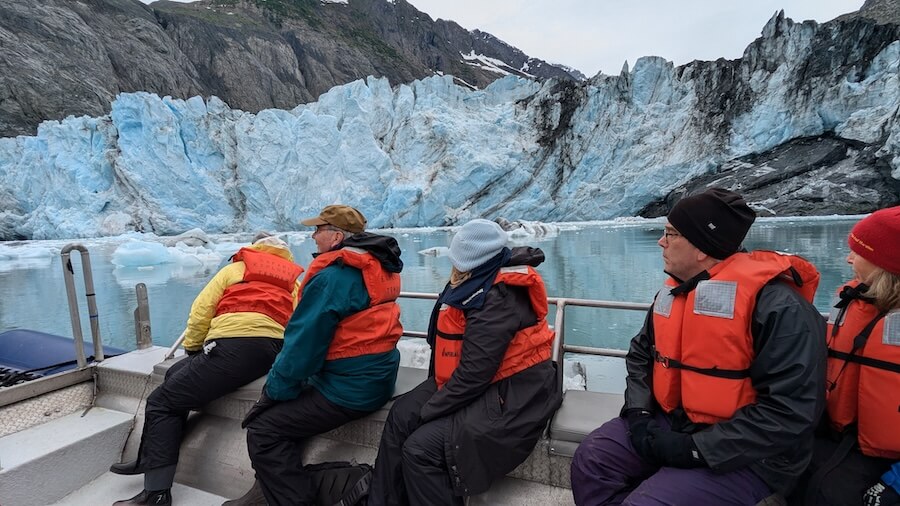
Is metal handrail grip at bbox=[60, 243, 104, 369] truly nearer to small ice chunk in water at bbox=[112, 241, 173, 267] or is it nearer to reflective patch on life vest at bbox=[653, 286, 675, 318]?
reflective patch on life vest at bbox=[653, 286, 675, 318]

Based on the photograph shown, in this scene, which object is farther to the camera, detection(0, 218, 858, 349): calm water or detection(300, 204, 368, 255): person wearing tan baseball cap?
detection(0, 218, 858, 349): calm water

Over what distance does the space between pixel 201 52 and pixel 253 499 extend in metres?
53.0

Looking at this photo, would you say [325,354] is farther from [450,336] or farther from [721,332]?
[721,332]

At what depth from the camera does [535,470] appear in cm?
159

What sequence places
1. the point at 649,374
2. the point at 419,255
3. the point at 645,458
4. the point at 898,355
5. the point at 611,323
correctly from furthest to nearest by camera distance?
the point at 419,255, the point at 611,323, the point at 649,374, the point at 645,458, the point at 898,355

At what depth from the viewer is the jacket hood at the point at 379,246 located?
1669mm

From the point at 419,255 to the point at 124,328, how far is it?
9.04 meters

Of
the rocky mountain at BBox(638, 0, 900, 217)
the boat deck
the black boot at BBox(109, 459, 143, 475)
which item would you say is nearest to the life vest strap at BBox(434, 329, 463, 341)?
the boat deck

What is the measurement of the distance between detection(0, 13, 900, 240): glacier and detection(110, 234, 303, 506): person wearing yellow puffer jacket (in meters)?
20.9

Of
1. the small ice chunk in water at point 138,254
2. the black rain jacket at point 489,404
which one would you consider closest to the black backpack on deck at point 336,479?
the black rain jacket at point 489,404

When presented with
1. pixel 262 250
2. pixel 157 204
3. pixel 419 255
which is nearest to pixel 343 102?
pixel 157 204

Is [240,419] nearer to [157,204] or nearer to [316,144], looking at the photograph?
[316,144]

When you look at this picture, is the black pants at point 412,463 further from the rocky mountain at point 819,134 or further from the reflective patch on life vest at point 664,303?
the rocky mountain at point 819,134

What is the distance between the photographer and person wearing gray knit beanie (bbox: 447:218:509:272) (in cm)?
150
